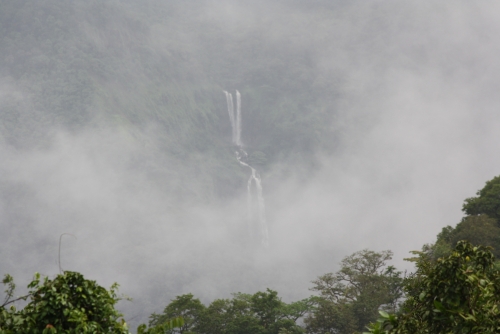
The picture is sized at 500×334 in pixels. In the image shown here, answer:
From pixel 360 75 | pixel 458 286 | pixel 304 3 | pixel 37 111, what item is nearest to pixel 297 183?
pixel 360 75

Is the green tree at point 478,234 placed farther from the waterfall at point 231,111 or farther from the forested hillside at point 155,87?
the waterfall at point 231,111

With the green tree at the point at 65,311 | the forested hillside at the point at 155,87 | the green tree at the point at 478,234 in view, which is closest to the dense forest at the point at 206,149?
the forested hillside at the point at 155,87

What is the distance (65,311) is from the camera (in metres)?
5.72

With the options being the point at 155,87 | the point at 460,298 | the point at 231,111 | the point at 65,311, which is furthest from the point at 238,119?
the point at 65,311

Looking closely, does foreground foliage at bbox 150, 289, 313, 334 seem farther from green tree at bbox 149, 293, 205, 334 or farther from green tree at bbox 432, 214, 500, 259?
green tree at bbox 432, 214, 500, 259

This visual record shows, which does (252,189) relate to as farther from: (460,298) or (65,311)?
(65,311)

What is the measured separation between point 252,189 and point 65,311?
10626cm

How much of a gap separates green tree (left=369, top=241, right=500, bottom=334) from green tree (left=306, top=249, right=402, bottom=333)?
2418 centimetres

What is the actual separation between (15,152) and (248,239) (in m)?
51.5

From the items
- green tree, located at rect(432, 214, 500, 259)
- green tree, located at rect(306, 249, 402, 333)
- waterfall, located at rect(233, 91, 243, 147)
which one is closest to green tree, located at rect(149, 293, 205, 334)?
green tree, located at rect(306, 249, 402, 333)

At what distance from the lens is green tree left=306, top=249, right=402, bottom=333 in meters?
30.2

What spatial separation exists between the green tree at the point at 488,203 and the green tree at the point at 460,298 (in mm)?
29526

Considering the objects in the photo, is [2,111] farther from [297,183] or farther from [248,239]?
[297,183]

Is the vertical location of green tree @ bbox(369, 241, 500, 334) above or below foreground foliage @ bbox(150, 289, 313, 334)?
below
